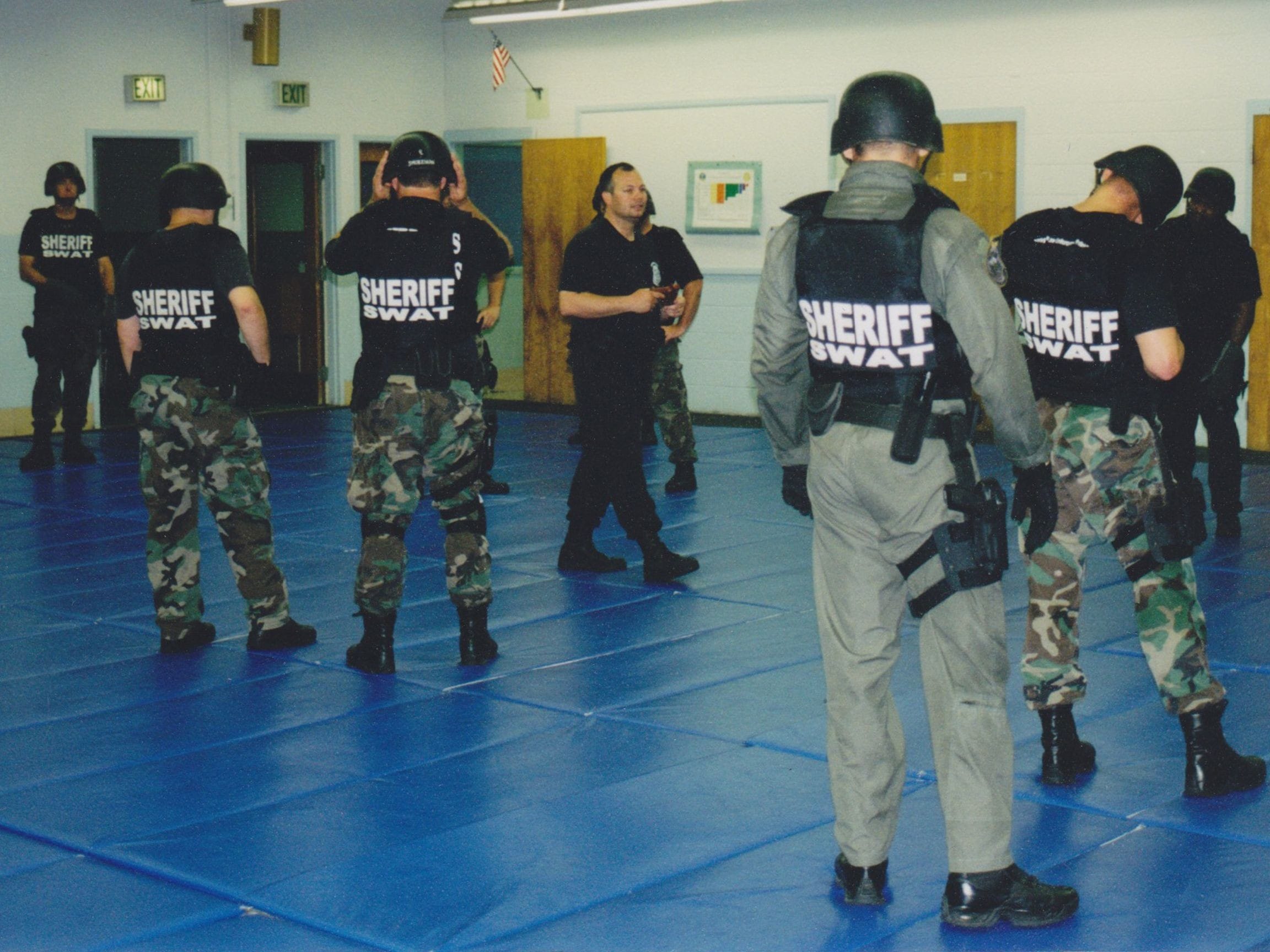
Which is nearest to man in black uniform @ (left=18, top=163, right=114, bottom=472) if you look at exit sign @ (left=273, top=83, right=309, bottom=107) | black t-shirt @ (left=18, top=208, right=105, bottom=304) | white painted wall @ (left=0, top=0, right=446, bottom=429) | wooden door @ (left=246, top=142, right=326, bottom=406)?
black t-shirt @ (left=18, top=208, right=105, bottom=304)

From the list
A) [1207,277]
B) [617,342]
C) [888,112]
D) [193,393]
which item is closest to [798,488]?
[888,112]

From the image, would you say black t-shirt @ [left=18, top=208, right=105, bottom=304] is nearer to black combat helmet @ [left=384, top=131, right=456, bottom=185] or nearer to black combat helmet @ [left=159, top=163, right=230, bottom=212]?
black combat helmet @ [left=159, top=163, right=230, bottom=212]

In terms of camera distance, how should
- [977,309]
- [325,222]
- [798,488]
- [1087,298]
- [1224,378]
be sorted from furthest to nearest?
1. [325,222]
2. [1224,378]
3. [1087,298]
4. [798,488]
5. [977,309]

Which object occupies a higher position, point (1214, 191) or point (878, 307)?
point (1214, 191)

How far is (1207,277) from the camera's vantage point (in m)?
7.59

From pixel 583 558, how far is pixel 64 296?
5.53 m

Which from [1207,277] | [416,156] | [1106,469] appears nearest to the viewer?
[1106,469]

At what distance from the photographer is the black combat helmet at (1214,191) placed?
767 cm

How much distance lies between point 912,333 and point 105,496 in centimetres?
749

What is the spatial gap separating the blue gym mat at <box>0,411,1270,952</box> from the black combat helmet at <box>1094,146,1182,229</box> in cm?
159

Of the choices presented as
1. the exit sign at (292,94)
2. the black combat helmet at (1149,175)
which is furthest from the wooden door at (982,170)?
the black combat helmet at (1149,175)

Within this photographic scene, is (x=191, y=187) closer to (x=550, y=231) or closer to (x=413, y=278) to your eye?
(x=413, y=278)

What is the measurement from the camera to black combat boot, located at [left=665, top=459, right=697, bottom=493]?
9977 mm

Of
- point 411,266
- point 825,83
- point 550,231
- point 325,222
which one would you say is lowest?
point 411,266
